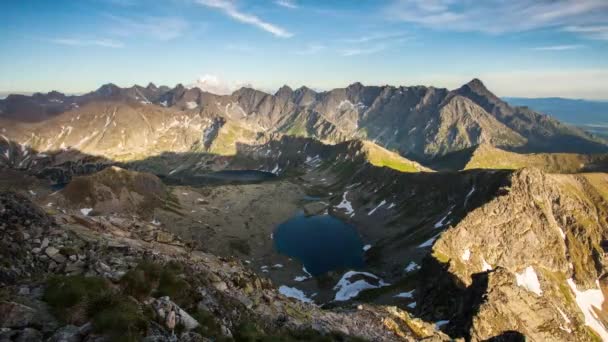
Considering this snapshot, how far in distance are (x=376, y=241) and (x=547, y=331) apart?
110 metres

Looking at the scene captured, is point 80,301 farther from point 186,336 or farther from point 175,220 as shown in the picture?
point 175,220

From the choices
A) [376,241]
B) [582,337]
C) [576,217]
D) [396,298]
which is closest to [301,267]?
[376,241]

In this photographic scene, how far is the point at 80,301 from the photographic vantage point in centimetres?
1664

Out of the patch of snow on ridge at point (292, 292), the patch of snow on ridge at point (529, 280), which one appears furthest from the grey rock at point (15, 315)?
the patch of snow on ridge at point (529, 280)

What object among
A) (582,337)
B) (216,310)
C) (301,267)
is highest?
(216,310)

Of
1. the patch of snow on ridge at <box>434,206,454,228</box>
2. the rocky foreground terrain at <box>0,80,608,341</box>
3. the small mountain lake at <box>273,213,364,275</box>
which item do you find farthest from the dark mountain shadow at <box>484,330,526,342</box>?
the patch of snow on ridge at <box>434,206,454,228</box>

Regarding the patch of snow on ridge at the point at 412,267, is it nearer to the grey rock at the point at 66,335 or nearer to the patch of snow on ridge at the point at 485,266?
the patch of snow on ridge at the point at 485,266

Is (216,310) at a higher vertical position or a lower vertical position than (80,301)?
lower

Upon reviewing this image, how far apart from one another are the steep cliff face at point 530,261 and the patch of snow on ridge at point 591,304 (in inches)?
14.4

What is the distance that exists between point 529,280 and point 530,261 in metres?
10.0

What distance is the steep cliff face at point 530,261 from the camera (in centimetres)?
6850

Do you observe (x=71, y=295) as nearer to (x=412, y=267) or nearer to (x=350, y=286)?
(x=350, y=286)

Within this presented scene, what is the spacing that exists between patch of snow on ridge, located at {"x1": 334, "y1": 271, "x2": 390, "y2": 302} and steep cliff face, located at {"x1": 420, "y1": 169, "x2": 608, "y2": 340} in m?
29.0

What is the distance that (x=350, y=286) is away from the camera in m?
122
